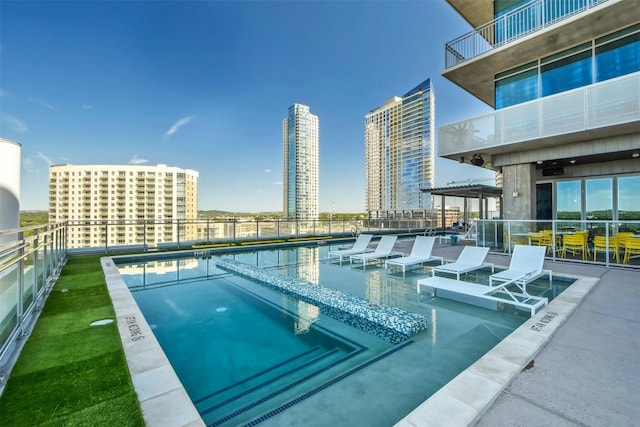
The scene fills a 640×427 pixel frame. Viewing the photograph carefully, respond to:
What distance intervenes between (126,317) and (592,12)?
12.8 metres

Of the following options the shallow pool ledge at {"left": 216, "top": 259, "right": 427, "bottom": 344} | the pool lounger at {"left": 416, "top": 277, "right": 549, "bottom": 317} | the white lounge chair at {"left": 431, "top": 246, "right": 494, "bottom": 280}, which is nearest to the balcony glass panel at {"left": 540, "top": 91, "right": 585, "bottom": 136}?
the white lounge chair at {"left": 431, "top": 246, "right": 494, "bottom": 280}

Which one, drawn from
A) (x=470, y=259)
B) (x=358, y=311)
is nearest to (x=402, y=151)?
(x=470, y=259)

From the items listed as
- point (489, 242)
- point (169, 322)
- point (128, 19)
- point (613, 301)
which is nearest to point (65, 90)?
point (128, 19)

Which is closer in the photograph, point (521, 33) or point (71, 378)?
point (71, 378)

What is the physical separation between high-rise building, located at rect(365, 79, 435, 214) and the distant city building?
4820cm

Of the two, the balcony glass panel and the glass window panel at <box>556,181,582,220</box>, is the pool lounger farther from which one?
the glass window panel at <box>556,181,582,220</box>

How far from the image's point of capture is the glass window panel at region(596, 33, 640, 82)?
324 inches

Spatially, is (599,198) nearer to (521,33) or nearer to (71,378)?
(521,33)

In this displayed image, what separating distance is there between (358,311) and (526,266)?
4331 mm

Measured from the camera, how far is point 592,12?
7.90 m

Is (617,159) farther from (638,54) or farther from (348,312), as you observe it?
(348,312)

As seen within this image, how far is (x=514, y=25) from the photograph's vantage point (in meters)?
10.2

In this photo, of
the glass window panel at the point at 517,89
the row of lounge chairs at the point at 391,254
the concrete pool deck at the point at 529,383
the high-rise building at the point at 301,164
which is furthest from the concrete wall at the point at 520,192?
the high-rise building at the point at 301,164

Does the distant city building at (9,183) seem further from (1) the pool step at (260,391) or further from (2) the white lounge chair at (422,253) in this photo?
(2) the white lounge chair at (422,253)
